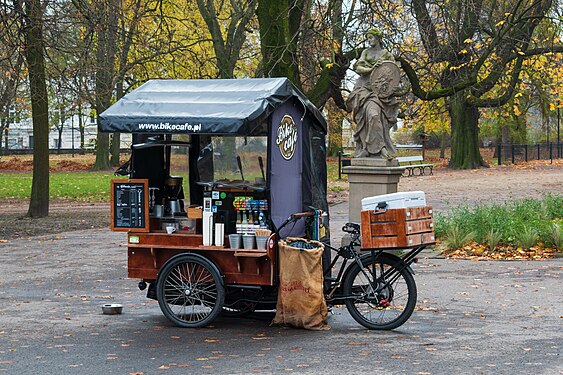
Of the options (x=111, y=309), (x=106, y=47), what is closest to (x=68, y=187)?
(x=106, y=47)

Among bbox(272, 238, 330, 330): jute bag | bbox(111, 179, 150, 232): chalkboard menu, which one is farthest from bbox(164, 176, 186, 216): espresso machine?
bbox(272, 238, 330, 330): jute bag

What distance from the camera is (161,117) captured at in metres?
9.52

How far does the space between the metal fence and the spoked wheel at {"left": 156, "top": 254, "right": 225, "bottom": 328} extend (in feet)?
147

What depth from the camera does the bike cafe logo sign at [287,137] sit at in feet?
32.9

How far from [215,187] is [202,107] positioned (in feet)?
2.80

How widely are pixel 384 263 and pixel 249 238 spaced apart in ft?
4.42

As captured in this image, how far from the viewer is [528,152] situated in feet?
189

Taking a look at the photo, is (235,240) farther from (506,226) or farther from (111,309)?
(506,226)

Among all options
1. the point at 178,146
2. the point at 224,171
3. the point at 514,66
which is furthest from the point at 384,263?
the point at 514,66

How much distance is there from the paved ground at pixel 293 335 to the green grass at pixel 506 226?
1.36m

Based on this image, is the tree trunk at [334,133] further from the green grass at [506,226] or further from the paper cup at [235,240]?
the paper cup at [235,240]

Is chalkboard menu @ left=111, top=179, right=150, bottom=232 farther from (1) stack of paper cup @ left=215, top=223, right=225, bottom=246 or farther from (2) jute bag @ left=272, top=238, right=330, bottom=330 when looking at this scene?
(2) jute bag @ left=272, top=238, right=330, bottom=330

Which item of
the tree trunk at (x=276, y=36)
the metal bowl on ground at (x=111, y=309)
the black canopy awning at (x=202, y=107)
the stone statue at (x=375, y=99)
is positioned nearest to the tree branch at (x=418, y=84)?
the tree trunk at (x=276, y=36)

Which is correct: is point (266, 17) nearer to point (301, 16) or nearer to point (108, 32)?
point (301, 16)
